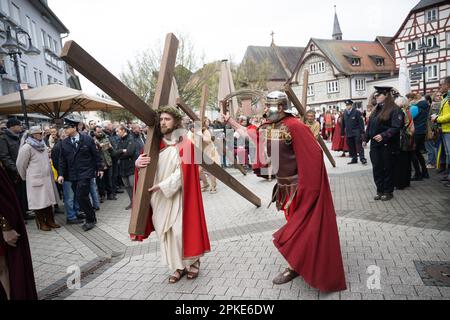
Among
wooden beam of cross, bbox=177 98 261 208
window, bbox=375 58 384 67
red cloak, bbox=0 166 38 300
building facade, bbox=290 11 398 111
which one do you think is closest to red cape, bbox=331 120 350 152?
wooden beam of cross, bbox=177 98 261 208

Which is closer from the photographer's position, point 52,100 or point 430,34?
point 52,100

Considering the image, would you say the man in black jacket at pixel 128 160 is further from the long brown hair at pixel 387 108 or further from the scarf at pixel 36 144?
the long brown hair at pixel 387 108

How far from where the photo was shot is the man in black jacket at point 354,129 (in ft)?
36.4

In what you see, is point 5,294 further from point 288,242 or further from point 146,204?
point 288,242

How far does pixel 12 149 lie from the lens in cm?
686

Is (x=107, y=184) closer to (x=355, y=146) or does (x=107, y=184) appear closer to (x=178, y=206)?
(x=178, y=206)

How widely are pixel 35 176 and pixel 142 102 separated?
4371 millimetres

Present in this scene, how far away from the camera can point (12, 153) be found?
22.5 ft

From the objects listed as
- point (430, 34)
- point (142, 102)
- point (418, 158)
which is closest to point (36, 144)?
point (142, 102)

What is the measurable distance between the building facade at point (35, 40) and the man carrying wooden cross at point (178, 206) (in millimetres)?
15087

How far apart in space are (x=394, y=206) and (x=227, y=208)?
3.31 meters

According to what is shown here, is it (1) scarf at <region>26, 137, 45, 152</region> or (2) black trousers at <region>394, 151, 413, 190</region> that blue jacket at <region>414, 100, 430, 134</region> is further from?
(1) scarf at <region>26, 137, 45, 152</region>

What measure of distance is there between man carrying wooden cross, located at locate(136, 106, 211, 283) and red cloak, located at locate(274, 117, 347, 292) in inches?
38.2
